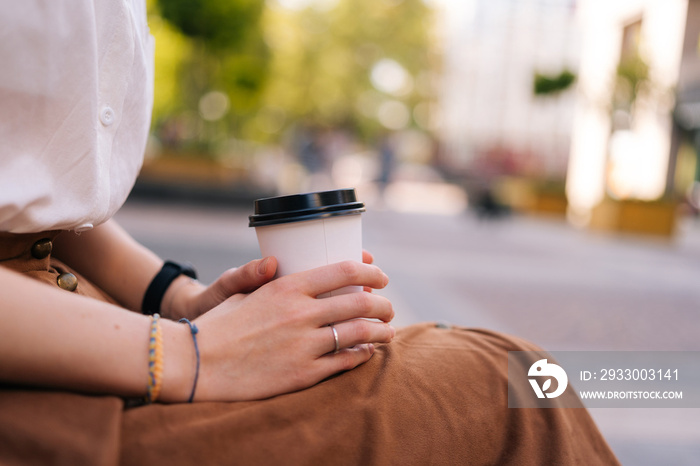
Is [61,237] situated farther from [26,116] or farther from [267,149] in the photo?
[267,149]

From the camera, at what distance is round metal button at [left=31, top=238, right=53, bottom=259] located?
0.85 m

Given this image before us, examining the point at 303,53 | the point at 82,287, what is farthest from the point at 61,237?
the point at 303,53

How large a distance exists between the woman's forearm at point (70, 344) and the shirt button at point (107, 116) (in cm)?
25

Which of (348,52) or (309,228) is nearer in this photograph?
(309,228)

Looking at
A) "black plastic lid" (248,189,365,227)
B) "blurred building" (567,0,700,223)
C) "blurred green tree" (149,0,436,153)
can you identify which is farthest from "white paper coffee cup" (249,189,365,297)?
"blurred building" (567,0,700,223)

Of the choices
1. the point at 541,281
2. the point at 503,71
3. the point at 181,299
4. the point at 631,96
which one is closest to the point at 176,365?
the point at 181,299

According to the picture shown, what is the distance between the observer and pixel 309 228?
88cm

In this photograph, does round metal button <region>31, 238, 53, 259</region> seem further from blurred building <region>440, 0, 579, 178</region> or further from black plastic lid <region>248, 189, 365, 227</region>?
blurred building <region>440, 0, 579, 178</region>

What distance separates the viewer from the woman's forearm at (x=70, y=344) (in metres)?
0.69

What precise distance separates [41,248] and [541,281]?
6.25 m

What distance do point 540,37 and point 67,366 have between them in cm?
5427

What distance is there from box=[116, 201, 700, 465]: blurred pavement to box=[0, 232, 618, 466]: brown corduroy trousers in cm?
177

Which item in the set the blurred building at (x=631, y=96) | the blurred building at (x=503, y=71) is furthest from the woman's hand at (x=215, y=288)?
the blurred building at (x=503, y=71)

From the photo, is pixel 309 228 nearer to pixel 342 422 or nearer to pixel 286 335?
pixel 286 335
